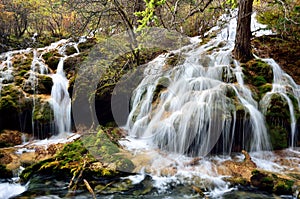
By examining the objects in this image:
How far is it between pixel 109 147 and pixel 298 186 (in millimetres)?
3545

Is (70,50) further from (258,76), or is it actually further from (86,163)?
(258,76)

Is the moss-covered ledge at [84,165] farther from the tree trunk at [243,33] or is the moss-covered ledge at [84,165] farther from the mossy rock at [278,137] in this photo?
the tree trunk at [243,33]

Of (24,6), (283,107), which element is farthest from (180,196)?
(24,6)

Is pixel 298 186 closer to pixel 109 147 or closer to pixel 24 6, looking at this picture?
pixel 109 147

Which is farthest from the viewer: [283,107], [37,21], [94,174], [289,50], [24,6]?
[37,21]

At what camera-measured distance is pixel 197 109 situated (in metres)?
5.45

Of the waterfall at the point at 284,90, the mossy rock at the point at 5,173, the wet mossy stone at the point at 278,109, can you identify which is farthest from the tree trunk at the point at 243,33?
the mossy rock at the point at 5,173

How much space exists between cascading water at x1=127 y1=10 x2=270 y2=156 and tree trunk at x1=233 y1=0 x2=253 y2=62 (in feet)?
1.05

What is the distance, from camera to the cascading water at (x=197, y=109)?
5.28 meters

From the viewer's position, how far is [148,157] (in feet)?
16.9

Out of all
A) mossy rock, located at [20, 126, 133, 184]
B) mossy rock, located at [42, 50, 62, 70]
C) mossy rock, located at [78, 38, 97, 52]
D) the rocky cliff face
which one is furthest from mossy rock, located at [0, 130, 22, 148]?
mossy rock, located at [78, 38, 97, 52]

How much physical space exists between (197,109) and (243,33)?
317cm

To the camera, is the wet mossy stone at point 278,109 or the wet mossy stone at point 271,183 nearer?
the wet mossy stone at point 271,183

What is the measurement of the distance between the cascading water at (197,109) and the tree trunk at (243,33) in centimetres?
32
